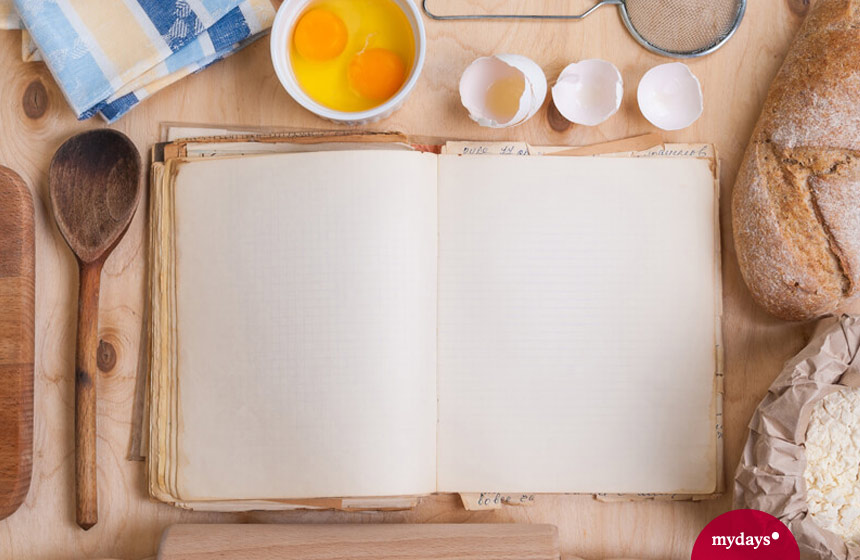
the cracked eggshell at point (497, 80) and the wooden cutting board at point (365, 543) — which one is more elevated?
the cracked eggshell at point (497, 80)

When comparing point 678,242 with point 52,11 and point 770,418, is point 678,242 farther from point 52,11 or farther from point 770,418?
point 52,11

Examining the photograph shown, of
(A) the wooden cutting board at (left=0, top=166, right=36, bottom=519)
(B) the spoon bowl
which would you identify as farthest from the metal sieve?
(A) the wooden cutting board at (left=0, top=166, right=36, bottom=519)

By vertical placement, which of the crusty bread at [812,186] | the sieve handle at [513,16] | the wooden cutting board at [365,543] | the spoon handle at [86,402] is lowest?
the wooden cutting board at [365,543]

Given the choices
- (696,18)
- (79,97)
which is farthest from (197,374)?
(696,18)

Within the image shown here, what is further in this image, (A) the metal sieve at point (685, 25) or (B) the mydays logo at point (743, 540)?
(A) the metal sieve at point (685, 25)

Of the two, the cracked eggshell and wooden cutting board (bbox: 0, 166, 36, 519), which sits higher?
the cracked eggshell

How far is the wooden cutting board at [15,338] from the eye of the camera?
0.70 m

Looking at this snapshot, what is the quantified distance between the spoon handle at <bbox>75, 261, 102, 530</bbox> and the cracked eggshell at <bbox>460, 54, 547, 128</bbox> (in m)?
0.41

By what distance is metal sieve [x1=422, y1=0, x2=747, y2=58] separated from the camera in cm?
74

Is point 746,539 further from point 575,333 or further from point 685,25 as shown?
point 685,25

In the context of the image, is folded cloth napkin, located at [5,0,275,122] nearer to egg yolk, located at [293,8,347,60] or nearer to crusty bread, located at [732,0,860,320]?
egg yolk, located at [293,8,347,60]

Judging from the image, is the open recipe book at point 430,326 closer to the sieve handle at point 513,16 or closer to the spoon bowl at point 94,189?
the spoon bowl at point 94,189

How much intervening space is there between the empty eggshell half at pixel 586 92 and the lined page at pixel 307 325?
6.1 inches

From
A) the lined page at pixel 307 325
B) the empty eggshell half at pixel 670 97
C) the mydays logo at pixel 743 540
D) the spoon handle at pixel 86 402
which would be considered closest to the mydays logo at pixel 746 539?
the mydays logo at pixel 743 540
